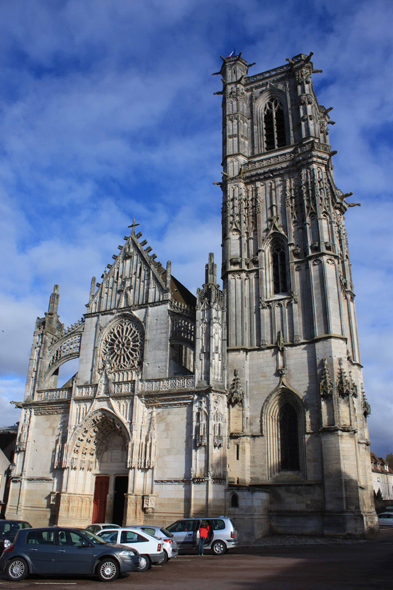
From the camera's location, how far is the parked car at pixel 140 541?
12.6 m

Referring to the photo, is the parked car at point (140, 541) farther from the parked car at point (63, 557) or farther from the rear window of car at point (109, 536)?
the parked car at point (63, 557)

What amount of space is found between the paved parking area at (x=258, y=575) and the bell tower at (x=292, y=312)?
7.24 metres

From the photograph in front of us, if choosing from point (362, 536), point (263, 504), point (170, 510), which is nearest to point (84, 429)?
point (170, 510)

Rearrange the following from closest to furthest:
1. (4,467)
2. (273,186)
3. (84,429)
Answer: (84,429)
(273,186)
(4,467)

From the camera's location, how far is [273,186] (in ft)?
98.0

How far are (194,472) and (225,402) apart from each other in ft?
11.2

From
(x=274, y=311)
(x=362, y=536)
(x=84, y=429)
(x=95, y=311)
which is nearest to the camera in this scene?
(x=362, y=536)

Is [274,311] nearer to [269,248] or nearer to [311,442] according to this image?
Answer: [269,248]

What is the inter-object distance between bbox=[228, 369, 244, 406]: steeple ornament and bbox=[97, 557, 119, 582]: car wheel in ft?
47.2

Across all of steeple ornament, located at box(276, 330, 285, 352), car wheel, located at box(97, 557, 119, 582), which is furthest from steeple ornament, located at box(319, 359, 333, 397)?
car wheel, located at box(97, 557, 119, 582)

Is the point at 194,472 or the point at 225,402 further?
the point at 225,402

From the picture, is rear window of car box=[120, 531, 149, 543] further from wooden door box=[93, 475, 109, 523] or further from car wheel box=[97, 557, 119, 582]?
wooden door box=[93, 475, 109, 523]

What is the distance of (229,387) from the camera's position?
24969 millimetres

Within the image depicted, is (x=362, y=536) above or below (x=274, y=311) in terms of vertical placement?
below
